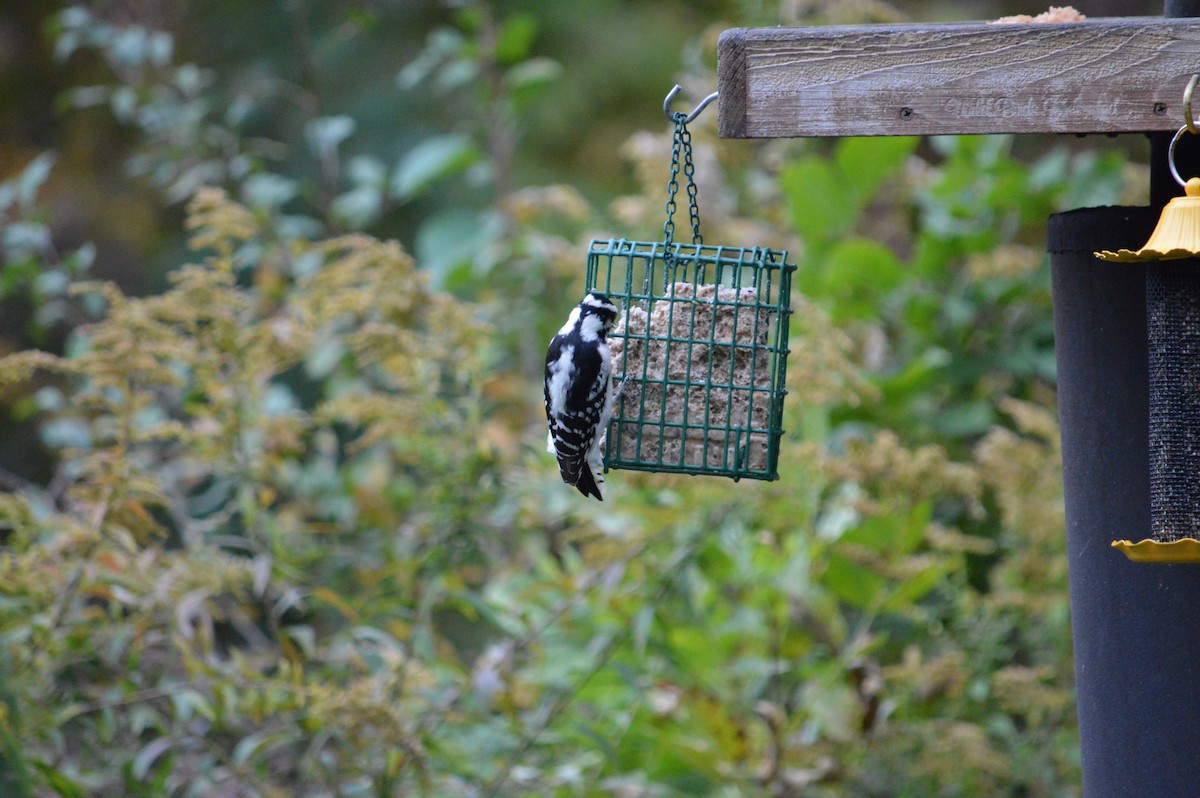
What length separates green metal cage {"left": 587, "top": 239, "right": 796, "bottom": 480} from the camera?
2465 millimetres

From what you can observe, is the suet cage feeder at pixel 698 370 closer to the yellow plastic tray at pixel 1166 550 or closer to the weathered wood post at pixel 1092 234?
the weathered wood post at pixel 1092 234

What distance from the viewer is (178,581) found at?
2973 mm

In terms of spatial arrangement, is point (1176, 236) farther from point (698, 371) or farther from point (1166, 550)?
point (698, 371)

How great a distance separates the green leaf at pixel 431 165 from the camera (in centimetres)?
434

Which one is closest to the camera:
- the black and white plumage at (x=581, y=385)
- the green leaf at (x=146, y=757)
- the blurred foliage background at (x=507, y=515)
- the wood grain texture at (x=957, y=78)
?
the wood grain texture at (x=957, y=78)

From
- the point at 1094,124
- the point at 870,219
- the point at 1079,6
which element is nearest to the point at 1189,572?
the point at 1094,124

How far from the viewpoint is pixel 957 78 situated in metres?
1.71

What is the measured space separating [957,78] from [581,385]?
1.19 meters

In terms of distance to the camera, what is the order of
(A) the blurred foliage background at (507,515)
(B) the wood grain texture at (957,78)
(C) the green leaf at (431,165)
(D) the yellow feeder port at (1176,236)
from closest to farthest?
(D) the yellow feeder port at (1176,236) → (B) the wood grain texture at (957,78) → (A) the blurred foliage background at (507,515) → (C) the green leaf at (431,165)

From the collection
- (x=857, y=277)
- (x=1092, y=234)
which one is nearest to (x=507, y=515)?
(x=857, y=277)

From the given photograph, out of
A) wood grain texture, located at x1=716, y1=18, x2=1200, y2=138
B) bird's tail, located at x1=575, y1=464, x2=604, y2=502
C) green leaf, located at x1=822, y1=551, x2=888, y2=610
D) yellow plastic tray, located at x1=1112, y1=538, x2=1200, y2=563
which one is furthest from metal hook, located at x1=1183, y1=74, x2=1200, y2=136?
Result: green leaf, located at x1=822, y1=551, x2=888, y2=610

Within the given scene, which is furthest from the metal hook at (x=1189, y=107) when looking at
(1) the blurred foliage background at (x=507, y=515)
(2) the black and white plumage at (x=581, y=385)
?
(1) the blurred foliage background at (x=507, y=515)

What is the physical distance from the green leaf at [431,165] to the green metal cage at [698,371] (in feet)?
6.12

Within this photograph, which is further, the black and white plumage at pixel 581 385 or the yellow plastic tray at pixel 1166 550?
the black and white plumage at pixel 581 385
